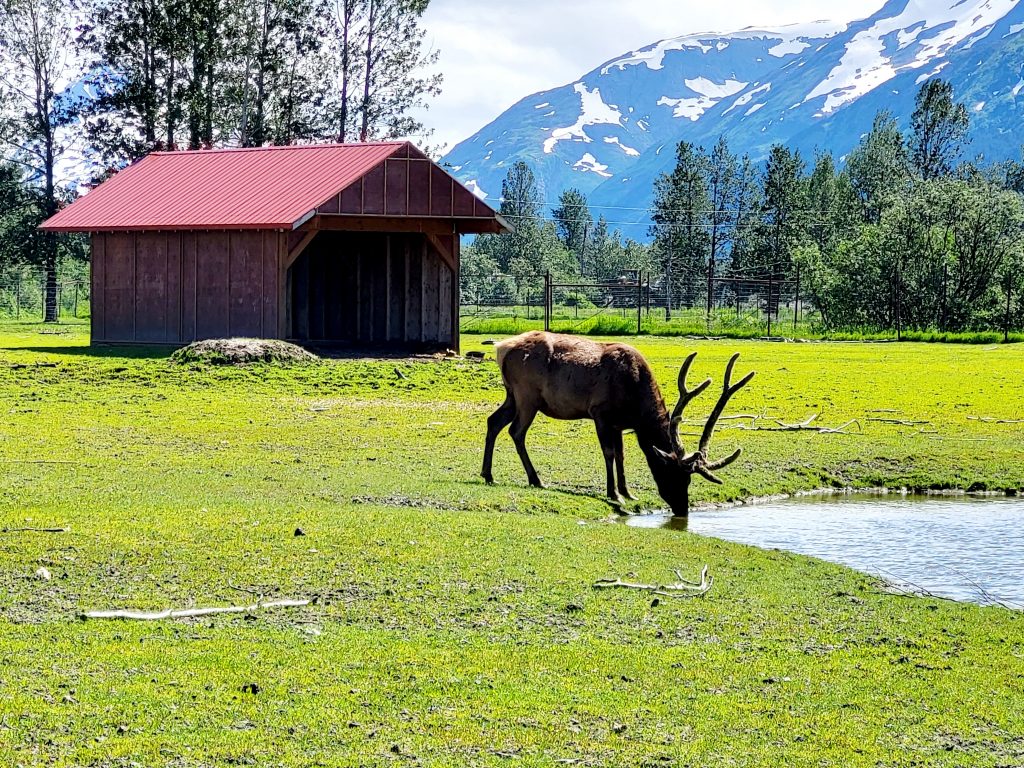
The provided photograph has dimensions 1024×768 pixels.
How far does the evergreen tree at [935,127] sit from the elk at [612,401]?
97495 millimetres

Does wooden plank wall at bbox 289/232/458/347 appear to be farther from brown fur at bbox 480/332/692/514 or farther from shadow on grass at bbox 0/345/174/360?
brown fur at bbox 480/332/692/514

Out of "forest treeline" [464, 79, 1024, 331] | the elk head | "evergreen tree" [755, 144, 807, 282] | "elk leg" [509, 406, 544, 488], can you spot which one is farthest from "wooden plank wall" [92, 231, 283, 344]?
"evergreen tree" [755, 144, 807, 282]

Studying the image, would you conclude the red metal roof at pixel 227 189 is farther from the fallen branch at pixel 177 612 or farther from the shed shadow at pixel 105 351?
the fallen branch at pixel 177 612

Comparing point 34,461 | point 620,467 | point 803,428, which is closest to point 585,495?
point 620,467

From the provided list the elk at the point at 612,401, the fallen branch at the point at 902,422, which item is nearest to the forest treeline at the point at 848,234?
the fallen branch at the point at 902,422

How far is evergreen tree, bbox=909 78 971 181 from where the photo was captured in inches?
4309

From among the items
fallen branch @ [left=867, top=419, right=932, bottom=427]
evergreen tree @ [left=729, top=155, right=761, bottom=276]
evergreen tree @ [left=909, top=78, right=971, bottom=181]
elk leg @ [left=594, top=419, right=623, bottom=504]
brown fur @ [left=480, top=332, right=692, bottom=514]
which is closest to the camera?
brown fur @ [left=480, top=332, right=692, bottom=514]

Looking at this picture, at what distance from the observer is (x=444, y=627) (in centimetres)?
970

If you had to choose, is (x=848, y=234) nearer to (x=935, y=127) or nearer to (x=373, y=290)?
(x=935, y=127)

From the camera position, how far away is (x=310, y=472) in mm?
17203

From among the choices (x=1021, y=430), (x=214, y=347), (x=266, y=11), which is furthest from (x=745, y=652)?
(x=266, y=11)

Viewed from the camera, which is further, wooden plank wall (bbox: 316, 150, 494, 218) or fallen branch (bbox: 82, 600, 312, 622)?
wooden plank wall (bbox: 316, 150, 494, 218)

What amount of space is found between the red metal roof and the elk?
18051 millimetres

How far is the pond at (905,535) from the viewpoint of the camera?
12.6m
